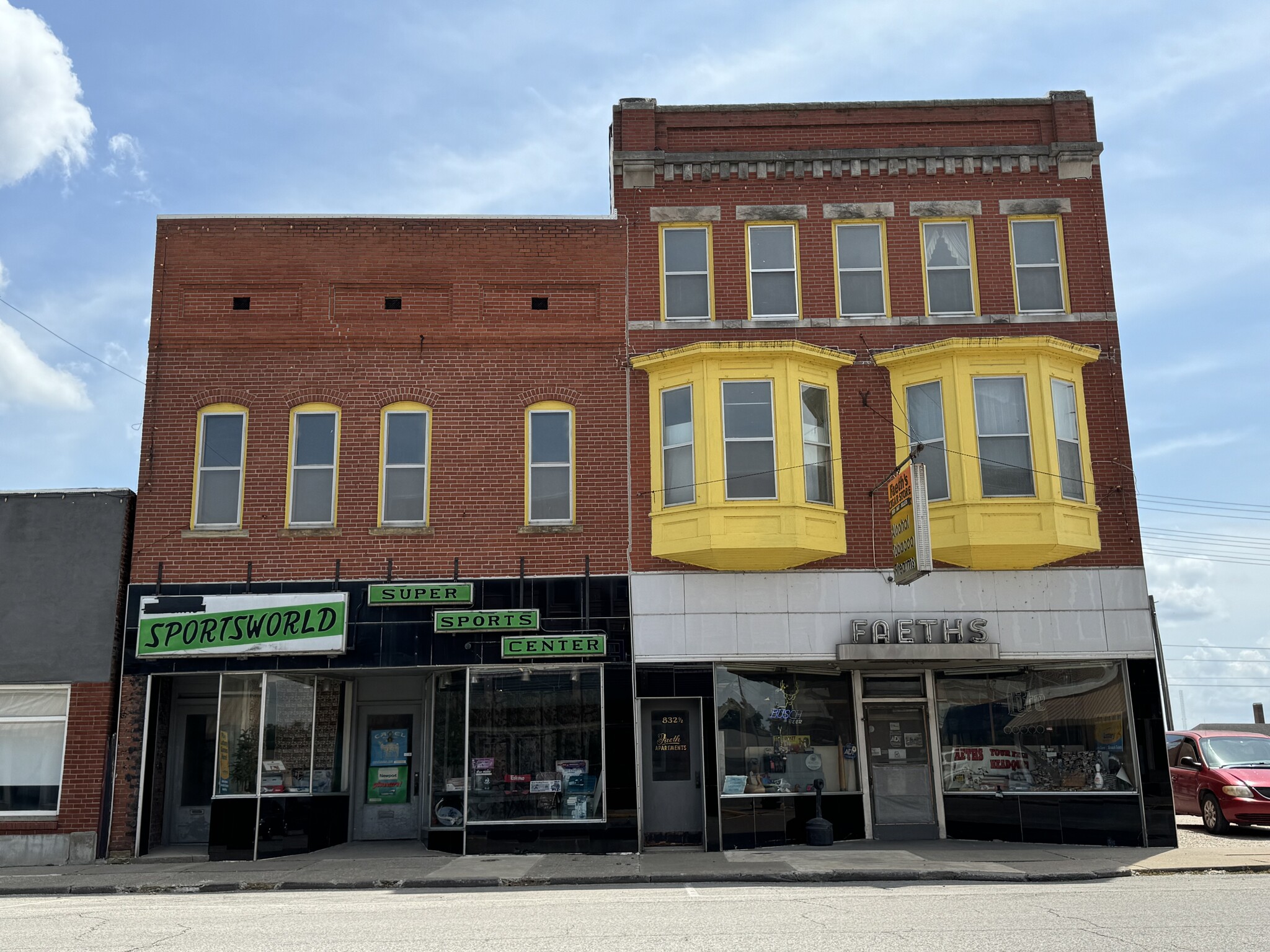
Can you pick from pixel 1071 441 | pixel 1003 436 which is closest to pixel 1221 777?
pixel 1071 441

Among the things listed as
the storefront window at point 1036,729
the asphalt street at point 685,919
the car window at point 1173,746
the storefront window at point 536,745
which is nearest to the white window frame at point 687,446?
the storefront window at point 536,745

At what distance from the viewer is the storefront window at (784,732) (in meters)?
17.4

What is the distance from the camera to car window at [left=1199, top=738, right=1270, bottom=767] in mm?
18875

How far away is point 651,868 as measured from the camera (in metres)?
15.1

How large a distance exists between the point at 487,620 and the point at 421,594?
3.60 ft

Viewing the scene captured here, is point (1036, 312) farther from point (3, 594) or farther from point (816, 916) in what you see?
point (3, 594)

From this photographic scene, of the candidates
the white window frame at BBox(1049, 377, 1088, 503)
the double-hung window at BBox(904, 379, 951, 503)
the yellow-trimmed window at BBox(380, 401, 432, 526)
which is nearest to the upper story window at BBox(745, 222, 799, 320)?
the double-hung window at BBox(904, 379, 951, 503)

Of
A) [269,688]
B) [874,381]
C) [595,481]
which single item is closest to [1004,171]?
[874,381]

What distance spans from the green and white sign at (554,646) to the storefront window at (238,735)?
404 centimetres

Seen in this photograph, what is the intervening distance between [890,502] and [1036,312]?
15.1 ft

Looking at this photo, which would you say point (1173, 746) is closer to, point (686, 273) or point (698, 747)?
point (698, 747)

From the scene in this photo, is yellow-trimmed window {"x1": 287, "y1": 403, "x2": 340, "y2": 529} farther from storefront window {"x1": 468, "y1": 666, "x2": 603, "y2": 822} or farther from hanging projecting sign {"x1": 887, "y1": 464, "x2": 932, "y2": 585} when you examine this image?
hanging projecting sign {"x1": 887, "y1": 464, "x2": 932, "y2": 585}

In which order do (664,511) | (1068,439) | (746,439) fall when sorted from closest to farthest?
(746,439) → (664,511) → (1068,439)

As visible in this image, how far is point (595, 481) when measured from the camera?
18.2m
